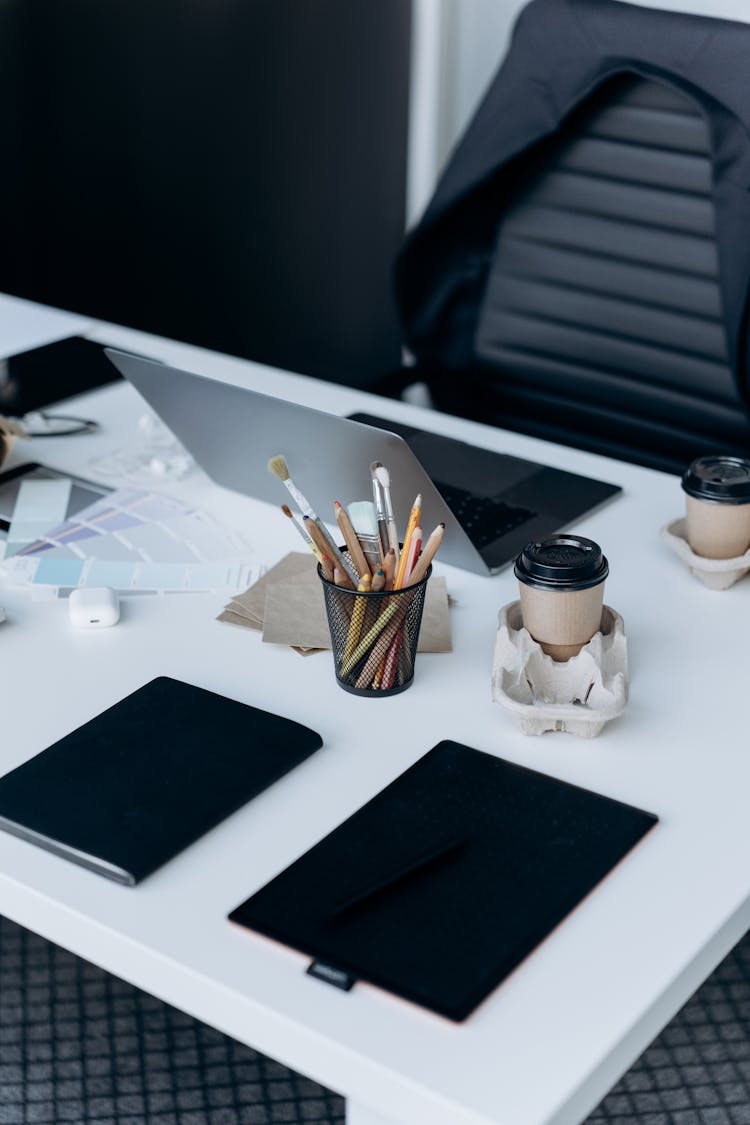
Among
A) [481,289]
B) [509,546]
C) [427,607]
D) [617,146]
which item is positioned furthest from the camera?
[481,289]

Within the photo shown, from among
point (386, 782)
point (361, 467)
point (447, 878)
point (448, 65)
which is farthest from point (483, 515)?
point (448, 65)

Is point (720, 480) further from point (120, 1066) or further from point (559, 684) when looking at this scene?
point (120, 1066)

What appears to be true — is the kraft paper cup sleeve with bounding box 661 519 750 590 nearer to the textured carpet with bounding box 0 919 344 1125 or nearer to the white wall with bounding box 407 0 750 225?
the textured carpet with bounding box 0 919 344 1125

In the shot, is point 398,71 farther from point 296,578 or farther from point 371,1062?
point 371,1062

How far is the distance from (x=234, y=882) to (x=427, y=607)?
413 mm

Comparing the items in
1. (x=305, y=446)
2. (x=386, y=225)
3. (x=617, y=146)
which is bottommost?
(x=386, y=225)

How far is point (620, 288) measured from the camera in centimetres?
201

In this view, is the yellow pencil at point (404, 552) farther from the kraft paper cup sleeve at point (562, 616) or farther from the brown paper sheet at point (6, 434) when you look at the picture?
the brown paper sheet at point (6, 434)

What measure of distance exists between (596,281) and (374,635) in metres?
1.12

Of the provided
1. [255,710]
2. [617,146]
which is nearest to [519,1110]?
[255,710]

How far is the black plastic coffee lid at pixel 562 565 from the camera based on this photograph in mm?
1068

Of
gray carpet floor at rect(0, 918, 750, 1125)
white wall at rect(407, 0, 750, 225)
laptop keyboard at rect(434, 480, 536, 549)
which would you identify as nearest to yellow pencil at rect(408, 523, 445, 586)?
laptop keyboard at rect(434, 480, 536, 549)

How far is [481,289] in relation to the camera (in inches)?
84.6

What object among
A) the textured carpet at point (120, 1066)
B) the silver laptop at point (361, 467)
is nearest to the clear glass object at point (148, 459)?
the silver laptop at point (361, 467)
